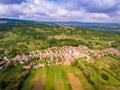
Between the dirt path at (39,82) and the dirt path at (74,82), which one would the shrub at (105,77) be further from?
the dirt path at (39,82)

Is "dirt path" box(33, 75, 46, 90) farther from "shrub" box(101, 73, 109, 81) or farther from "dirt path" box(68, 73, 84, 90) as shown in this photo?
"shrub" box(101, 73, 109, 81)

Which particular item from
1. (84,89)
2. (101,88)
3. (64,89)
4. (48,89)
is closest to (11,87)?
(48,89)

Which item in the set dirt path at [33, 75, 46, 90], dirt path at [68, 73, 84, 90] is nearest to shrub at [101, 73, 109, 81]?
dirt path at [68, 73, 84, 90]

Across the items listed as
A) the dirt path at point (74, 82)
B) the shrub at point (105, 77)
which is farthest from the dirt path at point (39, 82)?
the shrub at point (105, 77)

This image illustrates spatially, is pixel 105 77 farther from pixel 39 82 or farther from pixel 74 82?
pixel 39 82

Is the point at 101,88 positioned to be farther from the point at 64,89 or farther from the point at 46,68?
the point at 46,68

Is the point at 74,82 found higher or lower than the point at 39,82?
higher

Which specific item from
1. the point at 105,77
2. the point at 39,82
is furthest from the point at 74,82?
the point at 105,77
